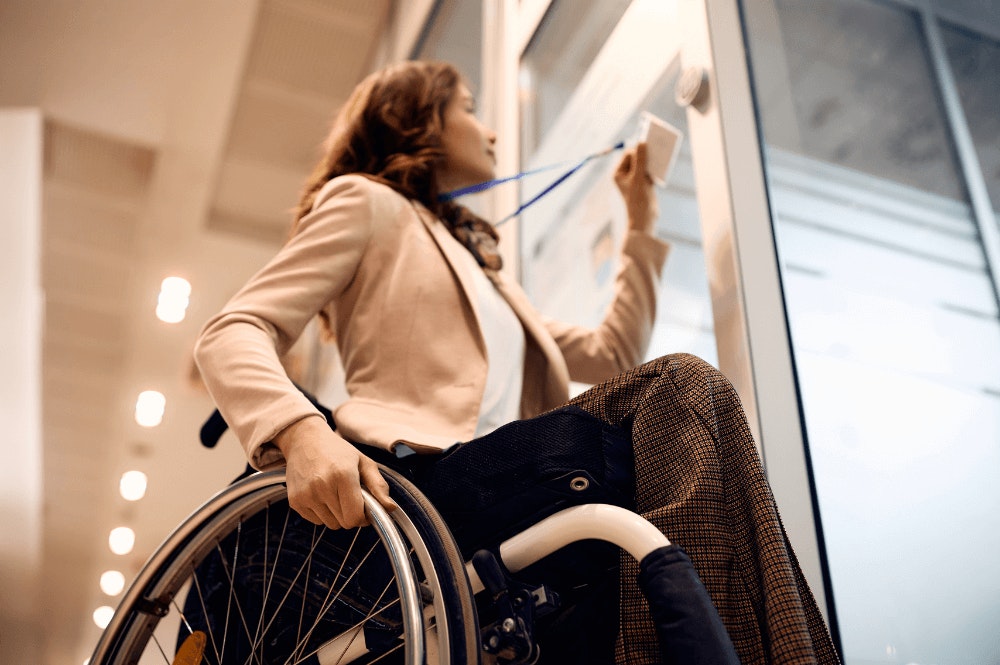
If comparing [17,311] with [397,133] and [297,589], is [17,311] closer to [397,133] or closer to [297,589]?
[397,133]

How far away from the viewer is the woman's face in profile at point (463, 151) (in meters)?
1.50

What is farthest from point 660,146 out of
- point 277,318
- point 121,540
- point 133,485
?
point 121,540

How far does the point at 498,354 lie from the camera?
1250 mm

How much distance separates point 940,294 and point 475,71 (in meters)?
1.92

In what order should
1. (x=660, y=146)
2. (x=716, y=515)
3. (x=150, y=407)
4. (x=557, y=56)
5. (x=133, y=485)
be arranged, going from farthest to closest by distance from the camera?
(x=133, y=485), (x=150, y=407), (x=557, y=56), (x=660, y=146), (x=716, y=515)

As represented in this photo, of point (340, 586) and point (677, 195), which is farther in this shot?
point (677, 195)

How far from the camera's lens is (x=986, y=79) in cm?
103

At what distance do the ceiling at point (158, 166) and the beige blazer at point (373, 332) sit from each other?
1.51 meters

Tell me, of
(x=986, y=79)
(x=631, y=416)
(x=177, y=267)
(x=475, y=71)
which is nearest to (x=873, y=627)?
(x=631, y=416)

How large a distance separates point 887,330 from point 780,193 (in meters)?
0.25

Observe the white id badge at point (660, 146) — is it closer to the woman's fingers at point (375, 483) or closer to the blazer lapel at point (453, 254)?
the blazer lapel at point (453, 254)

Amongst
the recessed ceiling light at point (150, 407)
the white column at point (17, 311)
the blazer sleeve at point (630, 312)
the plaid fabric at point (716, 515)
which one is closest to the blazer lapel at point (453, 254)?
the blazer sleeve at point (630, 312)

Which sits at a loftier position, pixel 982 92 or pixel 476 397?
pixel 982 92

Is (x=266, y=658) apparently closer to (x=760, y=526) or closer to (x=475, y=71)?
(x=760, y=526)
